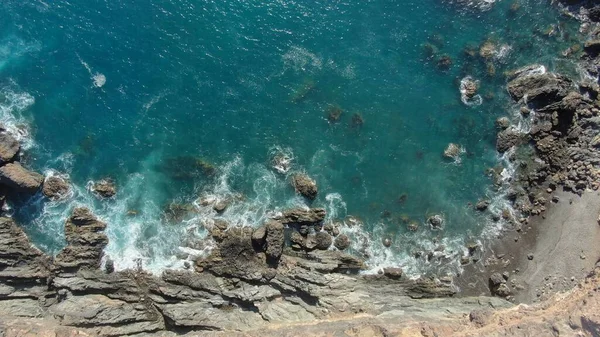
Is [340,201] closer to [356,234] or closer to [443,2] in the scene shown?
[356,234]

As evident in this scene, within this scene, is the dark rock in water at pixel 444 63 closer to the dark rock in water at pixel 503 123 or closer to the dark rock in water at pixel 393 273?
the dark rock in water at pixel 503 123

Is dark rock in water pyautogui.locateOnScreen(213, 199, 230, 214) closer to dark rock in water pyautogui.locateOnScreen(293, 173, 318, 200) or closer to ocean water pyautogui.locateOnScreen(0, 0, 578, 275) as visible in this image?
ocean water pyautogui.locateOnScreen(0, 0, 578, 275)

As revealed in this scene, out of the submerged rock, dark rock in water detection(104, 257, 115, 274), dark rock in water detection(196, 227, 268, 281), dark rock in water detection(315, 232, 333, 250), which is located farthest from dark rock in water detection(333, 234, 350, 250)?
dark rock in water detection(104, 257, 115, 274)

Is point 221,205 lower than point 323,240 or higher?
higher

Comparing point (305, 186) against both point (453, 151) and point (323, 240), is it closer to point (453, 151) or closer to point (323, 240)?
point (323, 240)

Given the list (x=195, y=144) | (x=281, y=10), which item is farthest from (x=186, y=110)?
(x=281, y=10)

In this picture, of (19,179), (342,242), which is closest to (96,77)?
(19,179)
